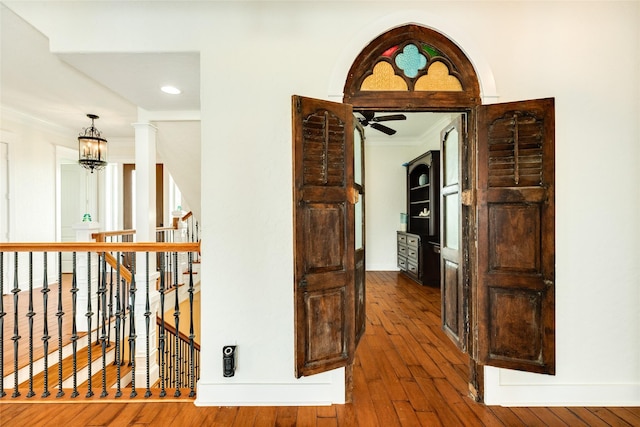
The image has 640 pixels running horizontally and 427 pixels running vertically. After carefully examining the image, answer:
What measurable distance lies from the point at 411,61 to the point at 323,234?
137 centimetres

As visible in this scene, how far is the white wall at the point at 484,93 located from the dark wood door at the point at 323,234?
23 cm

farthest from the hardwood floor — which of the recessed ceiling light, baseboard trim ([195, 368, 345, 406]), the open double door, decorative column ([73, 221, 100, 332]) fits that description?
the recessed ceiling light

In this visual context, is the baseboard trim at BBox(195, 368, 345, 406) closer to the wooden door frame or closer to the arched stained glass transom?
the wooden door frame

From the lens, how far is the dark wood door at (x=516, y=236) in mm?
1901

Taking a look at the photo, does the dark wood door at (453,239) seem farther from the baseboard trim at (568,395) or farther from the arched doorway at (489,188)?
the baseboard trim at (568,395)

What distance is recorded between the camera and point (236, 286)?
80.0 inches

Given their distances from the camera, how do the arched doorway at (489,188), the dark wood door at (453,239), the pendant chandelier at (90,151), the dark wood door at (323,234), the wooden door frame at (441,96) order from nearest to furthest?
the dark wood door at (323,234) → the arched doorway at (489,188) → the wooden door frame at (441,96) → the dark wood door at (453,239) → the pendant chandelier at (90,151)

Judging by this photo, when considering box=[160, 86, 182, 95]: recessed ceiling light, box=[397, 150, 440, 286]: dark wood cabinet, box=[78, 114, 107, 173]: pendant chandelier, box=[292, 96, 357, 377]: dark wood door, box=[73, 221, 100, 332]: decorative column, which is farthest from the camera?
box=[397, 150, 440, 286]: dark wood cabinet

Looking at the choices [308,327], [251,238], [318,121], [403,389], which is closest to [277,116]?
[318,121]

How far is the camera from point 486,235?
1.98 metres

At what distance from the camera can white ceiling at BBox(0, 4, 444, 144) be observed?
2262mm

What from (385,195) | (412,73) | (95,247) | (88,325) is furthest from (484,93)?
(385,195)

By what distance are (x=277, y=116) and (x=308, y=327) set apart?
1401 mm

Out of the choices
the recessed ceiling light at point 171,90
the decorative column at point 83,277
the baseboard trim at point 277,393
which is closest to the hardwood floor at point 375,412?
the baseboard trim at point 277,393
